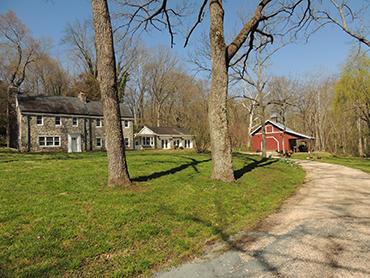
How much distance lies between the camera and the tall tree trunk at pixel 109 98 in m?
6.32

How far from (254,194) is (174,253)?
13.1ft

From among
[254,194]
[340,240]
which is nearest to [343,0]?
[254,194]

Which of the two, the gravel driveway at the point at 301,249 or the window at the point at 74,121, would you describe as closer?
the gravel driveway at the point at 301,249

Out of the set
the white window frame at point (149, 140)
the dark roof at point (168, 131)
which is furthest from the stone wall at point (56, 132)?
the dark roof at point (168, 131)

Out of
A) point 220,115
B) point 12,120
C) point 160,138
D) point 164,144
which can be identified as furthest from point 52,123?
point 220,115

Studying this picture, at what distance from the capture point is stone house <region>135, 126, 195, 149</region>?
35.0 meters

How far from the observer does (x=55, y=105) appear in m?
26.6

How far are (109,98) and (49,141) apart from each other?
23140mm

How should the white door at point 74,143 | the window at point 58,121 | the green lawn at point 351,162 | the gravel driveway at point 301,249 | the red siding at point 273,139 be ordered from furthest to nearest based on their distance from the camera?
the red siding at point 273,139, the white door at point 74,143, the window at point 58,121, the green lawn at point 351,162, the gravel driveway at point 301,249

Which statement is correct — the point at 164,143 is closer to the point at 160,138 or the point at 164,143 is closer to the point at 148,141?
the point at 160,138

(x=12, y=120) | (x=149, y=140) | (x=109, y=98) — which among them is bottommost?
(x=149, y=140)

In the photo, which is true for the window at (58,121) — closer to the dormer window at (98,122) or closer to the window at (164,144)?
the dormer window at (98,122)

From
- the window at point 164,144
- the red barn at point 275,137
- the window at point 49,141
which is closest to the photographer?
the window at point 49,141

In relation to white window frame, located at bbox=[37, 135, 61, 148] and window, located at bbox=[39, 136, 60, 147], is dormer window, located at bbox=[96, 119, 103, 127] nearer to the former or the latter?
white window frame, located at bbox=[37, 135, 61, 148]
